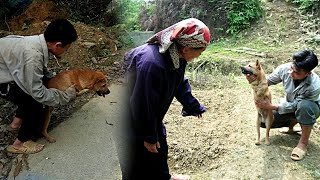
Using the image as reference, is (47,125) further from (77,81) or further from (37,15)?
(37,15)

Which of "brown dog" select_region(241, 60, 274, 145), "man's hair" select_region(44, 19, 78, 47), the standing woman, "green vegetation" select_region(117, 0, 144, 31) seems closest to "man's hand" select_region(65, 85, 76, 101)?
"man's hair" select_region(44, 19, 78, 47)

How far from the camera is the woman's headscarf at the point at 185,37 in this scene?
7.80 feet

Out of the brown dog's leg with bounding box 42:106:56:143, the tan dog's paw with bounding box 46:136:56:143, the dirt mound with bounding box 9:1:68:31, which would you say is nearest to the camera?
the brown dog's leg with bounding box 42:106:56:143

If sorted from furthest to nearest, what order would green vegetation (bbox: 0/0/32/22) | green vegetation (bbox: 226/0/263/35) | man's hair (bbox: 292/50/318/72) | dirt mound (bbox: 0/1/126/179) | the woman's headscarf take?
green vegetation (bbox: 226/0/263/35) → green vegetation (bbox: 0/0/32/22) → dirt mound (bbox: 0/1/126/179) → man's hair (bbox: 292/50/318/72) → the woman's headscarf

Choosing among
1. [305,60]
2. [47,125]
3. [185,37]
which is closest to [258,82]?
[305,60]

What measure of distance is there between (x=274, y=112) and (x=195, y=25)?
7.02 ft

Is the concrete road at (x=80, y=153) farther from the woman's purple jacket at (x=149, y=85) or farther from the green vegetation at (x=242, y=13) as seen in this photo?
the green vegetation at (x=242, y=13)

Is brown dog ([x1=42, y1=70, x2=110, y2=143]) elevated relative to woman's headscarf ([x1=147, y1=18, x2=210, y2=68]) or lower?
lower

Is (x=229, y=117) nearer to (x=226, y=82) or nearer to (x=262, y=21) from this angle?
(x=226, y=82)

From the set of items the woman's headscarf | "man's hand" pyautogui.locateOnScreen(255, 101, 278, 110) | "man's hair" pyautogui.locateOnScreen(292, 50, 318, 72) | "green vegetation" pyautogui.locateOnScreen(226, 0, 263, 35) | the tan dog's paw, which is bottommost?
"green vegetation" pyautogui.locateOnScreen(226, 0, 263, 35)

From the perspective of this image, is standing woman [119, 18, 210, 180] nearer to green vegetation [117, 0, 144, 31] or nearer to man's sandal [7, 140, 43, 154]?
man's sandal [7, 140, 43, 154]

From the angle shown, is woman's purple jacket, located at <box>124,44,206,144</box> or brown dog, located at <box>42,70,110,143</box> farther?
brown dog, located at <box>42,70,110,143</box>

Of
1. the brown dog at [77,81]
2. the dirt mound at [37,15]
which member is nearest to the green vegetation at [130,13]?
the dirt mound at [37,15]

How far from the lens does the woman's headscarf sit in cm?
238
